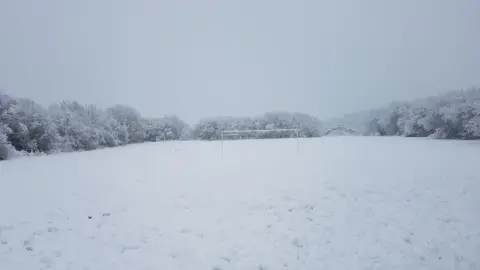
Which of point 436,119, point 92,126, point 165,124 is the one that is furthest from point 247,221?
point 165,124

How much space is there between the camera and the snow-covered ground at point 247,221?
15.9ft

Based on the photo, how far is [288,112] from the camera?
151 ft

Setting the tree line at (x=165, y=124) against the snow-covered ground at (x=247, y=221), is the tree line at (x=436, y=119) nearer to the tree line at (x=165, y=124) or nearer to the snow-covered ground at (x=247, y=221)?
the tree line at (x=165, y=124)

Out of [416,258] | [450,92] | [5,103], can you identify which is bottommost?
[416,258]

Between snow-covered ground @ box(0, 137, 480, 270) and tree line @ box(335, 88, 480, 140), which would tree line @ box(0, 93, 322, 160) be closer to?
tree line @ box(335, 88, 480, 140)

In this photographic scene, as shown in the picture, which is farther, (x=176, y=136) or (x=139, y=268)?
(x=176, y=136)

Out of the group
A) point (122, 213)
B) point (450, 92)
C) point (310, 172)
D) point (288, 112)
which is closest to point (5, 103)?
point (122, 213)

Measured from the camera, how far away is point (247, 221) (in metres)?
6.24

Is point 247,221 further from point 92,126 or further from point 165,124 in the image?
point 165,124

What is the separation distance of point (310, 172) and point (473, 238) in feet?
17.9

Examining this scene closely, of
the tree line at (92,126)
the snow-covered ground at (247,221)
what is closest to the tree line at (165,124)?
the tree line at (92,126)

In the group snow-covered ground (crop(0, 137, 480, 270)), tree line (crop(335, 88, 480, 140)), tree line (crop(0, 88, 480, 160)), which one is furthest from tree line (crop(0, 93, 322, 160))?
snow-covered ground (crop(0, 137, 480, 270))

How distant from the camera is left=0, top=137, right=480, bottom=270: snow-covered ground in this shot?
4852 mm

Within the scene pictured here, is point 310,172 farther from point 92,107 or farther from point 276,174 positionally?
point 92,107
